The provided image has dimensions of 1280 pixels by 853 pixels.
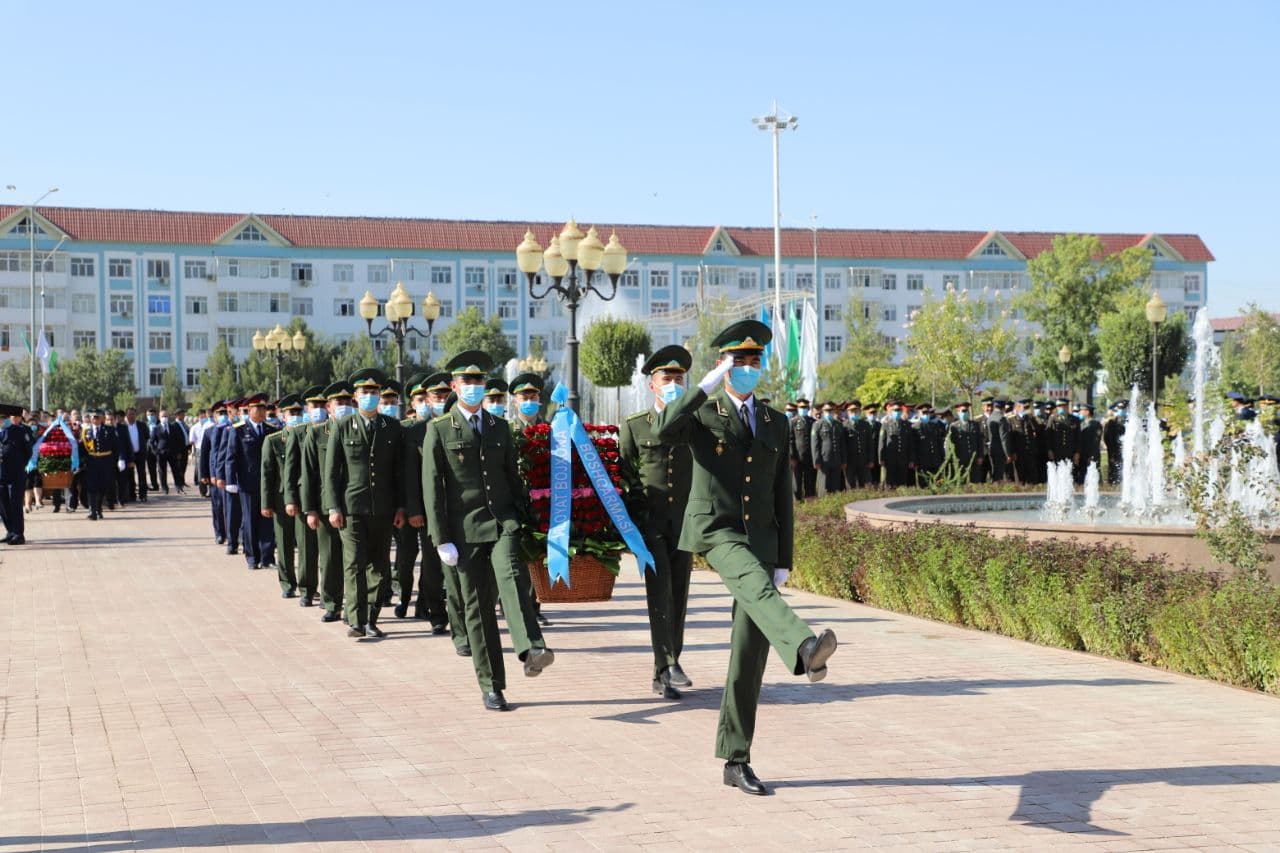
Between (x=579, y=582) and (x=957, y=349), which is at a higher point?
(x=957, y=349)

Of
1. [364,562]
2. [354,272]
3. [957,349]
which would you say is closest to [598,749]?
[364,562]

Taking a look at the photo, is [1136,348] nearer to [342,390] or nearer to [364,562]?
[342,390]

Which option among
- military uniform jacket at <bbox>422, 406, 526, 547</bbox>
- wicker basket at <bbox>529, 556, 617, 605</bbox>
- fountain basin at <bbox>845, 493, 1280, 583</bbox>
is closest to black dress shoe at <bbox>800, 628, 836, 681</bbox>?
military uniform jacket at <bbox>422, 406, 526, 547</bbox>

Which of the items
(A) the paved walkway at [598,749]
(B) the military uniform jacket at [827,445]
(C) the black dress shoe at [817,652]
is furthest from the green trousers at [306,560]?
(B) the military uniform jacket at [827,445]

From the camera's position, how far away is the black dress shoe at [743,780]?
620 cm

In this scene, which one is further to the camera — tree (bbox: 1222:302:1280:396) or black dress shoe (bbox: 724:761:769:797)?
tree (bbox: 1222:302:1280:396)

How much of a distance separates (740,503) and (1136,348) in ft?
191

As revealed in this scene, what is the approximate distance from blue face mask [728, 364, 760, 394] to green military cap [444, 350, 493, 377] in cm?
266

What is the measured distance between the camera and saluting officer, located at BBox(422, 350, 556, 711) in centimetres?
821

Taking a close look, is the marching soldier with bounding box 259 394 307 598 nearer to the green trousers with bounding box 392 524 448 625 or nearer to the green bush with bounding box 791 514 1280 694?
the green trousers with bounding box 392 524 448 625

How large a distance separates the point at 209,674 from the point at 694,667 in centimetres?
309

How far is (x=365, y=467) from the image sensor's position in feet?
35.9

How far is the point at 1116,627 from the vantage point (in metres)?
9.62

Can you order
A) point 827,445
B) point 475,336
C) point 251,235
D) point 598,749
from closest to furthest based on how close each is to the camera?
point 598,749, point 827,445, point 475,336, point 251,235
